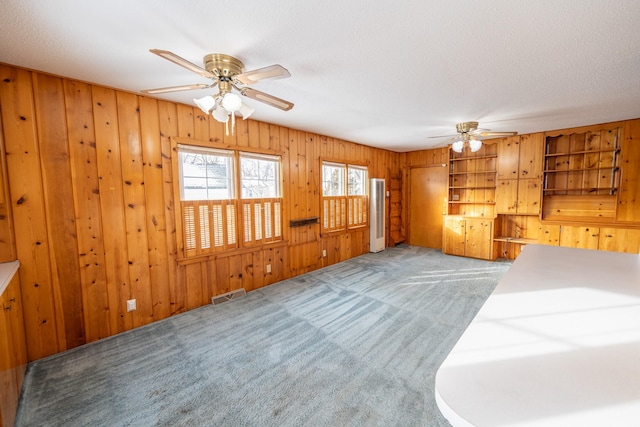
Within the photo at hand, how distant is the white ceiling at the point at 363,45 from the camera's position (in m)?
1.47

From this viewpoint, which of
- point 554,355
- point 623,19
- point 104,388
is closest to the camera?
point 554,355

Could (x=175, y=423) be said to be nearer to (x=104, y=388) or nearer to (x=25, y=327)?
(x=104, y=388)

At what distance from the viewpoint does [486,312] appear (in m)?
1.13

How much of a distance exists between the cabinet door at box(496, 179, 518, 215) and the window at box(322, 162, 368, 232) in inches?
101

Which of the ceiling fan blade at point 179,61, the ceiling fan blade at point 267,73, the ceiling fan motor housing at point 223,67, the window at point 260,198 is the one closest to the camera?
the ceiling fan blade at point 179,61

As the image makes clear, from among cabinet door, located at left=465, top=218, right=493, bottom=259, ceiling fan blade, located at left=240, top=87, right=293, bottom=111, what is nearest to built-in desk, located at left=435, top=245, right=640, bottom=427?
ceiling fan blade, located at left=240, top=87, right=293, bottom=111

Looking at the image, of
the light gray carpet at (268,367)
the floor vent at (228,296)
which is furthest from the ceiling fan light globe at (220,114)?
the floor vent at (228,296)

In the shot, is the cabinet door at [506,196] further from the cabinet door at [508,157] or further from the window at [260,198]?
the window at [260,198]

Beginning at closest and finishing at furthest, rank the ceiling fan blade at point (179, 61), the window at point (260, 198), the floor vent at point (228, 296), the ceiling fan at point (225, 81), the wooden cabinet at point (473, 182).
→ the ceiling fan blade at point (179, 61), the ceiling fan at point (225, 81), the floor vent at point (228, 296), the window at point (260, 198), the wooden cabinet at point (473, 182)

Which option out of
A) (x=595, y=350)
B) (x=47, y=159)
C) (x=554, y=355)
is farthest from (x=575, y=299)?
(x=47, y=159)

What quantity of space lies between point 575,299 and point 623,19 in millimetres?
1702

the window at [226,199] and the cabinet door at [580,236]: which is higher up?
the window at [226,199]

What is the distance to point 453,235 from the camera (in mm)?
5469

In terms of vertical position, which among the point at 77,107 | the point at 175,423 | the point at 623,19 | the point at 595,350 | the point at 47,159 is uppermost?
the point at 623,19
